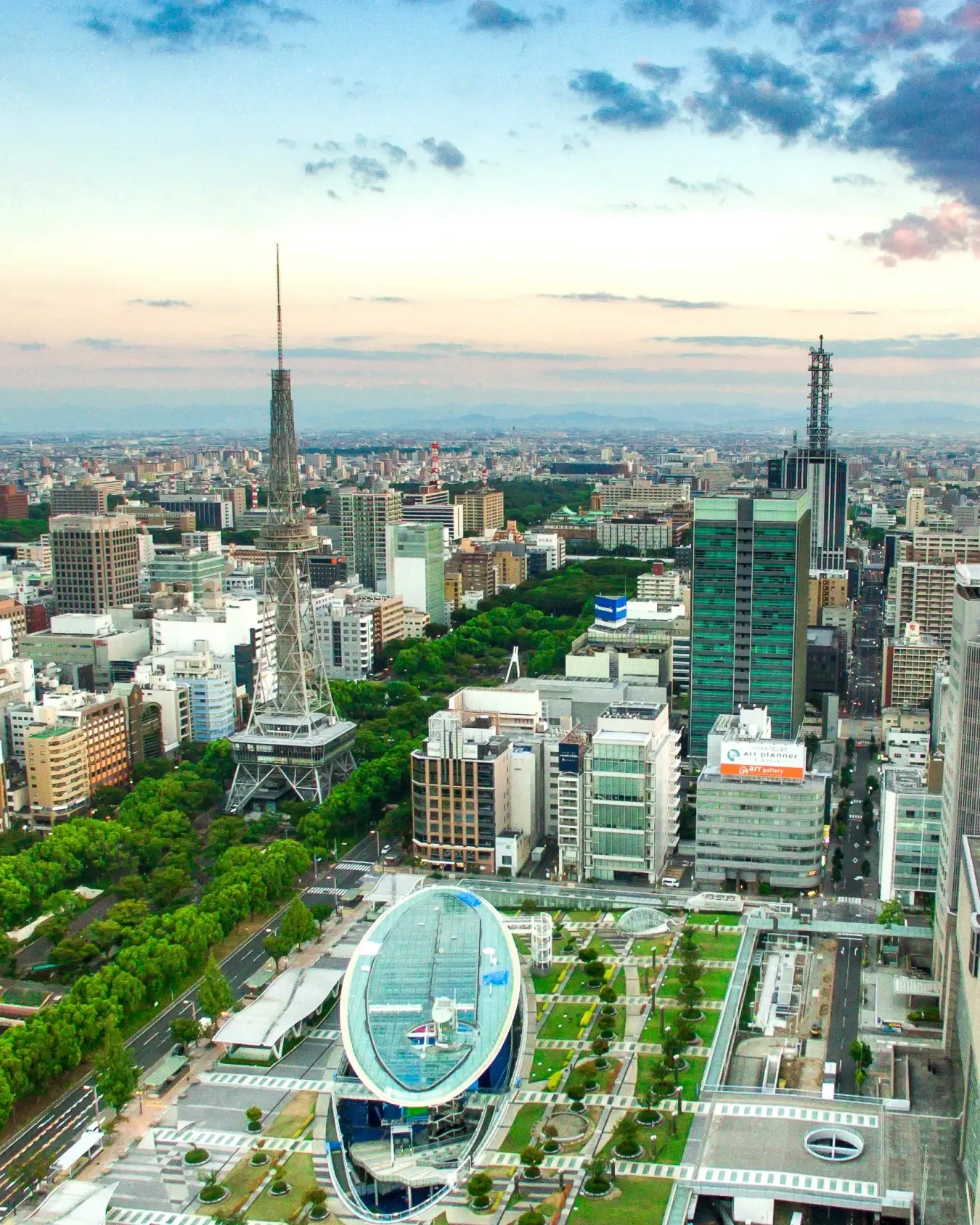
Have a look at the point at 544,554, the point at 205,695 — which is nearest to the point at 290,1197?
the point at 205,695

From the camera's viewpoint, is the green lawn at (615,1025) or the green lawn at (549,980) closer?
the green lawn at (615,1025)

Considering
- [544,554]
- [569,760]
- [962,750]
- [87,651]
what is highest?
[962,750]

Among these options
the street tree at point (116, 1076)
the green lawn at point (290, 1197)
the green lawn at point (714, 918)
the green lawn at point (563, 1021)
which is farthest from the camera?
the green lawn at point (714, 918)

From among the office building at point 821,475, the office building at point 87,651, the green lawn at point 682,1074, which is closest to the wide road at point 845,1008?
the green lawn at point 682,1074

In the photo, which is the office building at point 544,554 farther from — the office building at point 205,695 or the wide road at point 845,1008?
the wide road at point 845,1008

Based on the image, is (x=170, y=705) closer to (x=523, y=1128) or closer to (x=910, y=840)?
(x=910, y=840)

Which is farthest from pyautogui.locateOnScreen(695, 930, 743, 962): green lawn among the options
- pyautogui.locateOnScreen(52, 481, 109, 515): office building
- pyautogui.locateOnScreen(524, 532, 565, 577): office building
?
pyautogui.locateOnScreen(52, 481, 109, 515): office building

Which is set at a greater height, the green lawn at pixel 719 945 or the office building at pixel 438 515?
the office building at pixel 438 515

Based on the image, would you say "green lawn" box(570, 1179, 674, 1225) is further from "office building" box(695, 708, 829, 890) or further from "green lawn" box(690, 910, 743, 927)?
"office building" box(695, 708, 829, 890)
